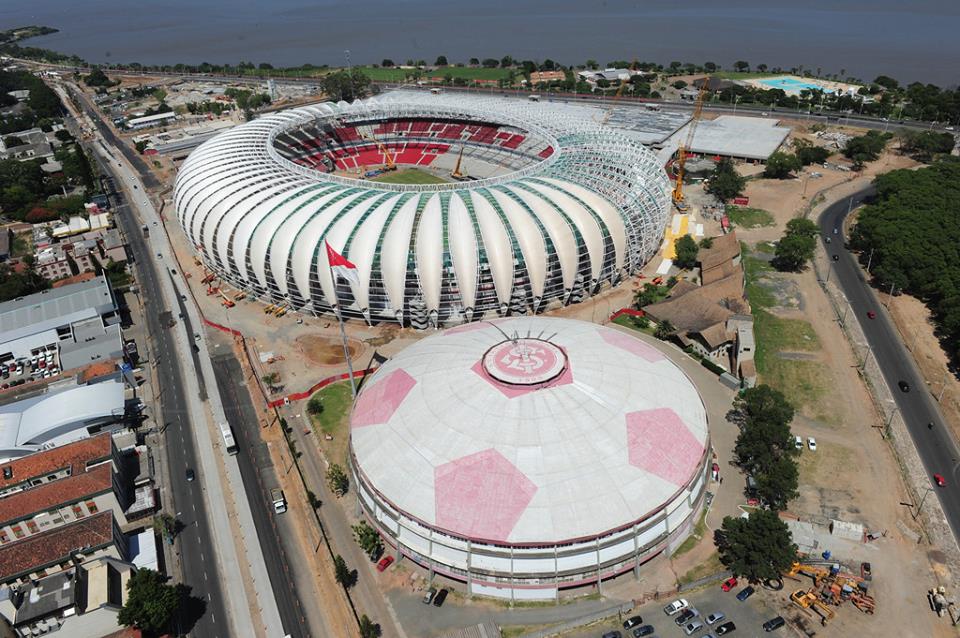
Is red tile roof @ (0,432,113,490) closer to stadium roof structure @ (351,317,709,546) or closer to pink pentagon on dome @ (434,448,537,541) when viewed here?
stadium roof structure @ (351,317,709,546)

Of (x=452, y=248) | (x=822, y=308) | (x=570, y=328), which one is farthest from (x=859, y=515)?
(x=452, y=248)

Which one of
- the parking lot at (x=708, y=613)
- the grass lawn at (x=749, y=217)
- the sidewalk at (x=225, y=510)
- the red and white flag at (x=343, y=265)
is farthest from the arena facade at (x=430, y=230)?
the parking lot at (x=708, y=613)

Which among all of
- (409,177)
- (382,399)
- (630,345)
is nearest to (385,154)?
(409,177)

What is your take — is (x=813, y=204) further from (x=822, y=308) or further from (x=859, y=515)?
(x=859, y=515)

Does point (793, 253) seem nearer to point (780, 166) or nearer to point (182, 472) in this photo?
point (780, 166)

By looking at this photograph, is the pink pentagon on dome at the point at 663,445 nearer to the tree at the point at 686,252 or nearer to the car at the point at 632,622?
the car at the point at 632,622

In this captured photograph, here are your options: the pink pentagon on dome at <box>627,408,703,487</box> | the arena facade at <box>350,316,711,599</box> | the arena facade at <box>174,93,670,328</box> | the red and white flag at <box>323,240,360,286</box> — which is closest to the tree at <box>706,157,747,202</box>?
the arena facade at <box>174,93,670,328</box>
